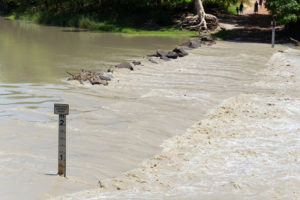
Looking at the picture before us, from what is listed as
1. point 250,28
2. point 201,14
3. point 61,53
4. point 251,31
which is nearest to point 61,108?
point 61,53

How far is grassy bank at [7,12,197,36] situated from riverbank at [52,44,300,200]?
86.1 feet

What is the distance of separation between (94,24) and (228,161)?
122ft

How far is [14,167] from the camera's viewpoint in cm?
823

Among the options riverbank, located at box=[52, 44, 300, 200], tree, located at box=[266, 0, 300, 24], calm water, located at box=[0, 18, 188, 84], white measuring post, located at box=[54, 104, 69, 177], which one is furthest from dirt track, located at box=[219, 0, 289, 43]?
white measuring post, located at box=[54, 104, 69, 177]

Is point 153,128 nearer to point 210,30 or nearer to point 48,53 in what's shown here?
point 48,53

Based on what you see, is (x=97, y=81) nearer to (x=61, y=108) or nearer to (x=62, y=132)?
(x=62, y=132)

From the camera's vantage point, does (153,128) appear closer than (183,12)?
Yes

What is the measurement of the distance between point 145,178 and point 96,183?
2.77 feet

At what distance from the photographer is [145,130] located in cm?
1099

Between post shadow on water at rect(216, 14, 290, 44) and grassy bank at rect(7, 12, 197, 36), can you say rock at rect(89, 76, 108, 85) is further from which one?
→ grassy bank at rect(7, 12, 197, 36)

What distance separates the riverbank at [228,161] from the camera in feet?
24.4

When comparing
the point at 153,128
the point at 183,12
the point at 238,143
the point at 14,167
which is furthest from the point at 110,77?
the point at 183,12

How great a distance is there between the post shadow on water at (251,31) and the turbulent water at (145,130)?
498 inches

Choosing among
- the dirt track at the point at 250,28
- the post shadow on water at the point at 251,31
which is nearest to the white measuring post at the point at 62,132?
the post shadow on water at the point at 251,31
